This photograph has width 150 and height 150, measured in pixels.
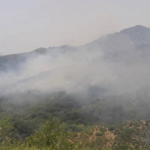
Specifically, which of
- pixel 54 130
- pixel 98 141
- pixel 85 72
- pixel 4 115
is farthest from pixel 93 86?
pixel 54 130

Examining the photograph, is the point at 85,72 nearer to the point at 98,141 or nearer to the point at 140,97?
the point at 140,97

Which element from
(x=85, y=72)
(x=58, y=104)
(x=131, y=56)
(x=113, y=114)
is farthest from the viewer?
(x=131, y=56)

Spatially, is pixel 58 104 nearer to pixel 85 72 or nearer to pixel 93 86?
pixel 93 86

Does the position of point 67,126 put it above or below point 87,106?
below

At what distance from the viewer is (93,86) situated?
110 meters

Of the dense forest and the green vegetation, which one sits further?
the dense forest

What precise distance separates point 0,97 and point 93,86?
59313 millimetres

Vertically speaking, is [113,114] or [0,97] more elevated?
[0,97]

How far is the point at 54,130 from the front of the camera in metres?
23.1

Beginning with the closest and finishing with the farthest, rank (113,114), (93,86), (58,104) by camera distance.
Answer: (113,114)
(58,104)
(93,86)

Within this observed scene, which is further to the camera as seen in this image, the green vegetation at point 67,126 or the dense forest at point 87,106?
the dense forest at point 87,106

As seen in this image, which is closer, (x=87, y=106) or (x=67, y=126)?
(x=67, y=126)

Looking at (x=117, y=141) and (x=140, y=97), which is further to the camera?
(x=140, y=97)

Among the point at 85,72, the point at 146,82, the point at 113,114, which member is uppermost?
the point at 85,72
